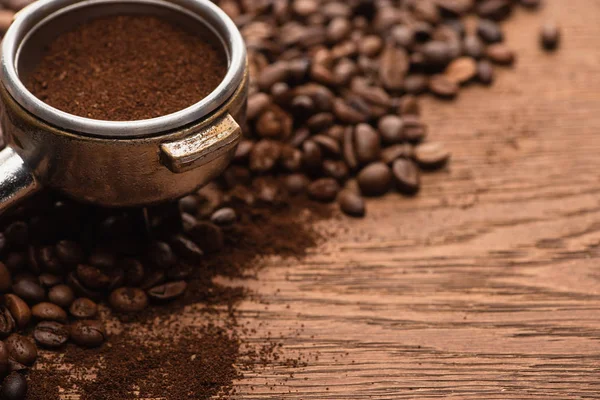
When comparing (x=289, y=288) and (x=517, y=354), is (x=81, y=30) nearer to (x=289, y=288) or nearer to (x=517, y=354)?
(x=289, y=288)

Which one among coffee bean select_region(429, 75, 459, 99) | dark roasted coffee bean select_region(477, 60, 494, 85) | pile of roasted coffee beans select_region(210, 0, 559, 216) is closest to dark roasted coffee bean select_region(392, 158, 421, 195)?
pile of roasted coffee beans select_region(210, 0, 559, 216)

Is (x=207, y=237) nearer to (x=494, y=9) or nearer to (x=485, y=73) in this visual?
(x=485, y=73)

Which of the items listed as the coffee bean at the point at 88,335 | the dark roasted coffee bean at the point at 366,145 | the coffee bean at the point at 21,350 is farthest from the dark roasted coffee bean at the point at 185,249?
the dark roasted coffee bean at the point at 366,145

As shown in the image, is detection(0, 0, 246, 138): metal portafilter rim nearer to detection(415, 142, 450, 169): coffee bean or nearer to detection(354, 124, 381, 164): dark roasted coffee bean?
detection(354, 124, 381, 164): dark roasted coffee bean

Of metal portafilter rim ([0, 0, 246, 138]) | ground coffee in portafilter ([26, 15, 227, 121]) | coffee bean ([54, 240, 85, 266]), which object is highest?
metal portafilter rim ([0, 0, 246, 138])

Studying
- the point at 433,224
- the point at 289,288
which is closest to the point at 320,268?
the point at 289,288
